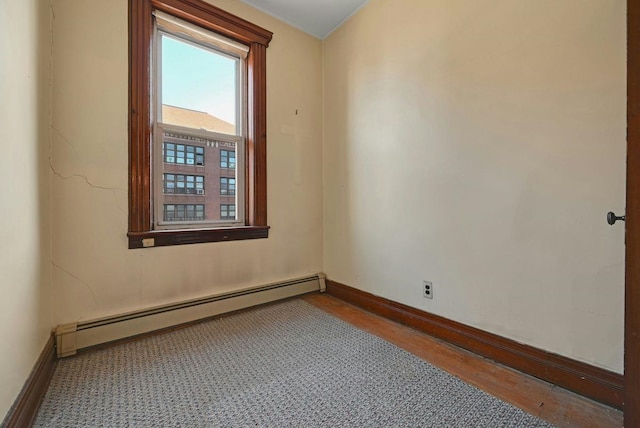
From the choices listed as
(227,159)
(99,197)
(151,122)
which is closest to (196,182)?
(227,159)

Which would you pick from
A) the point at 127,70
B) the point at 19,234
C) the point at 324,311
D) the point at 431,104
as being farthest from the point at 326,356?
the point at 127,70

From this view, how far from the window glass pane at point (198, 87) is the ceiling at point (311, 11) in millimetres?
556

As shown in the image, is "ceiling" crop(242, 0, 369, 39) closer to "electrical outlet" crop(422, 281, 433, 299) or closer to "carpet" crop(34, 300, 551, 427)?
"electrical outlet" crop(422, 281, 433, 299)

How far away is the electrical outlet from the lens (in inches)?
75.5

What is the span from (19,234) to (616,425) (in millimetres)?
2595

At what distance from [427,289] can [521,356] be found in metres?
0.61

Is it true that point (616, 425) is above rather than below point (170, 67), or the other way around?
below

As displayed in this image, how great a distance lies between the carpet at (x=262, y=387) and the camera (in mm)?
→ 1146

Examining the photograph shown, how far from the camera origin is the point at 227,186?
7.88 ft

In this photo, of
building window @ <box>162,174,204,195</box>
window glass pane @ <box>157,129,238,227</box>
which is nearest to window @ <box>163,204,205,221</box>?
window glass pane @ <box>157,129,238,227</box>

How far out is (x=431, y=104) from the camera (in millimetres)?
1887

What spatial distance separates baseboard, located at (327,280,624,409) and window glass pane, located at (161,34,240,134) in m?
2.09

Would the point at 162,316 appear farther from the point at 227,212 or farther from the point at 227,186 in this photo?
the point at 227,186

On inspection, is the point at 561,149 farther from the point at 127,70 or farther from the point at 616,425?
the point at 127,70
